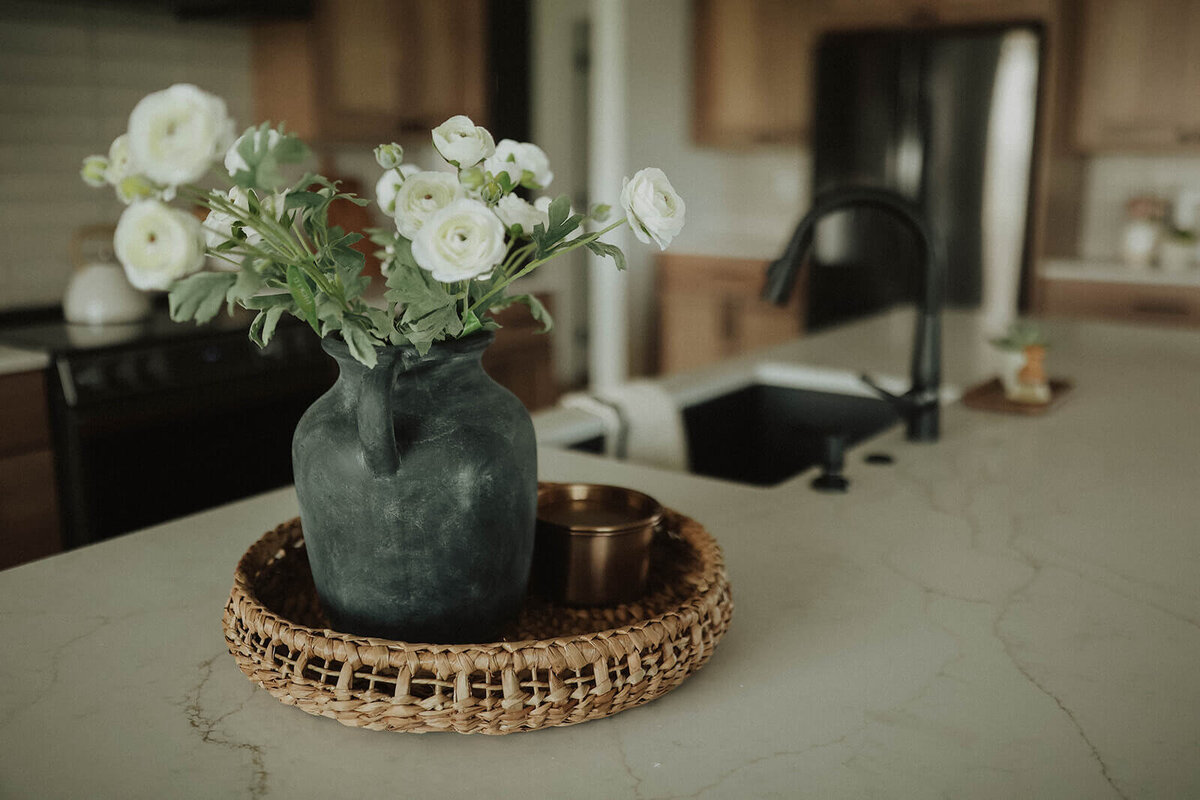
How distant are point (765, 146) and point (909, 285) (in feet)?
3.88

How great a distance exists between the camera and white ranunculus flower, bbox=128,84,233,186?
60 centimetres

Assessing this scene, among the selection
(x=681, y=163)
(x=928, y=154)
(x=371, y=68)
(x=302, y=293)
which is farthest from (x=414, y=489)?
(x=681, y=163)

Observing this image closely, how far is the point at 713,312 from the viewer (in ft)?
15.8

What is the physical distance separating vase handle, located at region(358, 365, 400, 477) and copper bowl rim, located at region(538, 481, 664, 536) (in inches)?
8.7

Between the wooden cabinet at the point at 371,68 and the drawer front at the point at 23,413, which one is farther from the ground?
the wooden cabinet at the point at 371,68

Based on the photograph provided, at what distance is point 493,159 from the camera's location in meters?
0.80

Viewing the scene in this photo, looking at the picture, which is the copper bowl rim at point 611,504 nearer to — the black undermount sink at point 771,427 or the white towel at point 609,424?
the white towel at point 609,424

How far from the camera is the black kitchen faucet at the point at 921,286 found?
141 cm

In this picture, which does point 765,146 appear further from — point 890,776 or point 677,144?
point 890,776

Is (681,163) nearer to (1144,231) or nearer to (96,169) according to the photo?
(1144,231)

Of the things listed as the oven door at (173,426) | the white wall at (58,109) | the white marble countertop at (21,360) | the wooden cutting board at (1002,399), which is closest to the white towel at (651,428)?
the wooden cutting board at (1002,399)

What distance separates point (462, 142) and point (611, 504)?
1.27 ft

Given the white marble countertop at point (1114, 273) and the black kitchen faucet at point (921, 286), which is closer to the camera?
the black kitchen faucet at point (921, 286)

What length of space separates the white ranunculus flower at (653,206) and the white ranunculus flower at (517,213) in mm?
76
